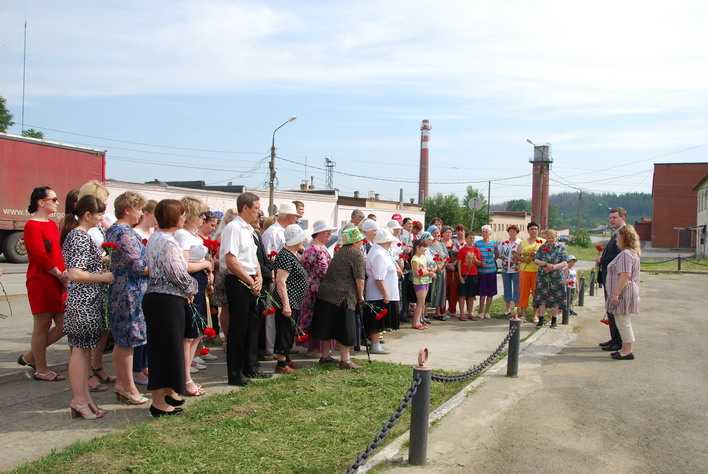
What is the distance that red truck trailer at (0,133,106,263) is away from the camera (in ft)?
67.9

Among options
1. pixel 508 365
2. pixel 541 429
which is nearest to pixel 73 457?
pixel 541 429

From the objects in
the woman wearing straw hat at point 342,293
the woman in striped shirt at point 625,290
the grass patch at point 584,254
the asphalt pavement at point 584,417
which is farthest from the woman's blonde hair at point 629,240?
the grass patch at point 584,254

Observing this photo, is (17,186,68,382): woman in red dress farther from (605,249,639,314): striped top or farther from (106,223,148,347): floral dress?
(605,249,639,314): striped top

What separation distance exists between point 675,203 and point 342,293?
240 ft

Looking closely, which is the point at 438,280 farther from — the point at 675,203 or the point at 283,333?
the point at 675,203

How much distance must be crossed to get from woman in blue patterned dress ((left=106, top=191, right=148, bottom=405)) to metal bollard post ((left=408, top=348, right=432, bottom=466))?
2.61 m

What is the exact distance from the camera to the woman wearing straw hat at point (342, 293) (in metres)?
7.54

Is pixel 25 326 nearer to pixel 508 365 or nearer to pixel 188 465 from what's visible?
pixel 188 465

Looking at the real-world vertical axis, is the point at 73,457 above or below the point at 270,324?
below

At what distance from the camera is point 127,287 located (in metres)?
5.83

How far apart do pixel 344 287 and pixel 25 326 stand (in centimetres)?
560

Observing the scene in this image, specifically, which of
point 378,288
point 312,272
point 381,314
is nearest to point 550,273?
point 378,288

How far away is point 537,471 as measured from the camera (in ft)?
15.9

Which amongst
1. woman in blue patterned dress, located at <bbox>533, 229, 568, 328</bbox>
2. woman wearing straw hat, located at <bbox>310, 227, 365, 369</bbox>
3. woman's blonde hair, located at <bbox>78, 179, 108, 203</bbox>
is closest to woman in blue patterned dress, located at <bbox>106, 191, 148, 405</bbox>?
woman's blonde hair, located at <bbox>78, 179, 108, 203</bbox>
